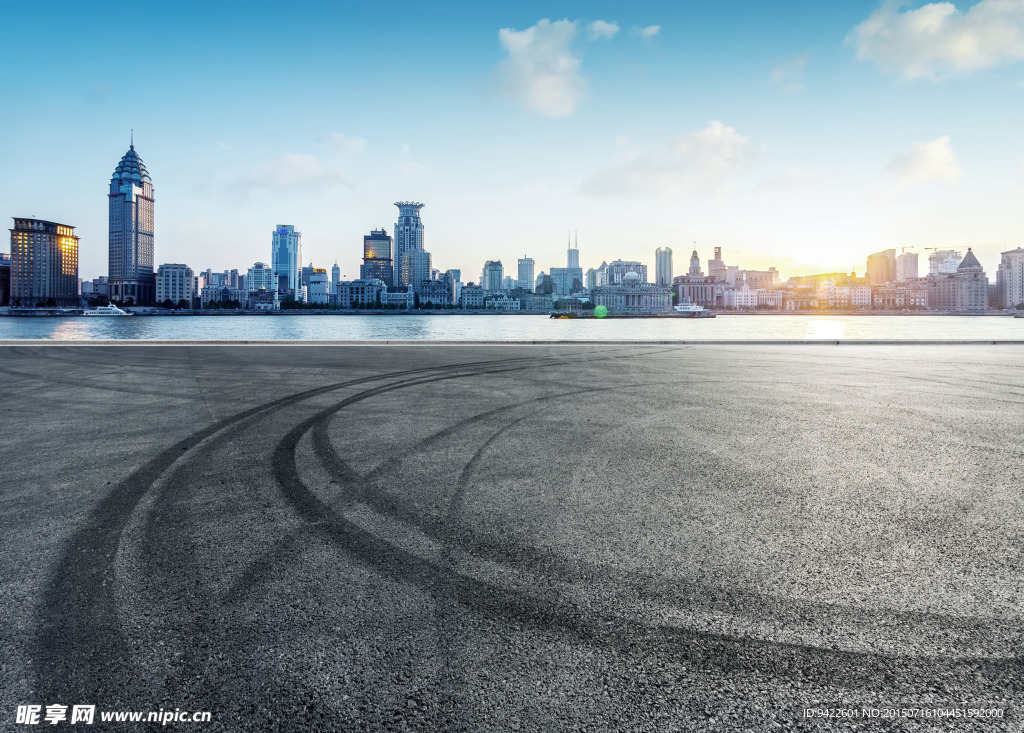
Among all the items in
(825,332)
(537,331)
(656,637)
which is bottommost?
(656,637)

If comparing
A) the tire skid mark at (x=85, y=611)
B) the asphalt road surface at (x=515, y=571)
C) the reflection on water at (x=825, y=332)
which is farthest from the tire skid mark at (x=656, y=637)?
the reflection on water at (x=825, y=332)

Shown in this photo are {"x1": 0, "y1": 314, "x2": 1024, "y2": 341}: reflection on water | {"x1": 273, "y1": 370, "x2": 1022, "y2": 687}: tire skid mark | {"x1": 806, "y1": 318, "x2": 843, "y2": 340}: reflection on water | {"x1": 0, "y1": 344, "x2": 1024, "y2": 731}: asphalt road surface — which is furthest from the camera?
{"x1": 806, "y1": 318, "x2": 843, "y2": 340}: reflection on water

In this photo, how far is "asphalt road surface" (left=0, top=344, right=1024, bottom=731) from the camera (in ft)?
7.25

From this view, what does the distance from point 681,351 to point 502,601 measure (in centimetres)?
1699

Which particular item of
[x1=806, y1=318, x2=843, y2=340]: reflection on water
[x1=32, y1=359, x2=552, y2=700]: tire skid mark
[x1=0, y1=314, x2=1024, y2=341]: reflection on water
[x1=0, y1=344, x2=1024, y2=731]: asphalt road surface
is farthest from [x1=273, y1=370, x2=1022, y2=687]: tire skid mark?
[x1=806, y1=318, x2=843, y2=340]: reflection on water

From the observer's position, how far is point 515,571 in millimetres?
3174

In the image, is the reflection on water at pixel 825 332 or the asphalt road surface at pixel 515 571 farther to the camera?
the reflection on water at pixel 825 332

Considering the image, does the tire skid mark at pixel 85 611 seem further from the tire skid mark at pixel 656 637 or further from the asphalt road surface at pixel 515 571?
the tire skid mark at pixel 656 637

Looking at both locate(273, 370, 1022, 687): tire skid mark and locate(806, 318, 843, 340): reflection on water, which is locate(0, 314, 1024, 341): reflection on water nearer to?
locate(806, 318, 843, 340): reflection on water

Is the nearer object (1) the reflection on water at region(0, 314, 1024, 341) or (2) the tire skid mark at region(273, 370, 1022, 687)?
(2) the tire skid mark at region(273, 370, 1022, 687)

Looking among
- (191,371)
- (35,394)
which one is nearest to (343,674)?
(35,394)

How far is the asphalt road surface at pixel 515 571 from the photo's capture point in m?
2.21

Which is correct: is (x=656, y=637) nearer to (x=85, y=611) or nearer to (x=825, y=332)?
(x=85, y=611)

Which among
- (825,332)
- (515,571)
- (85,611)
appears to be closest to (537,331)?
(825,332)
